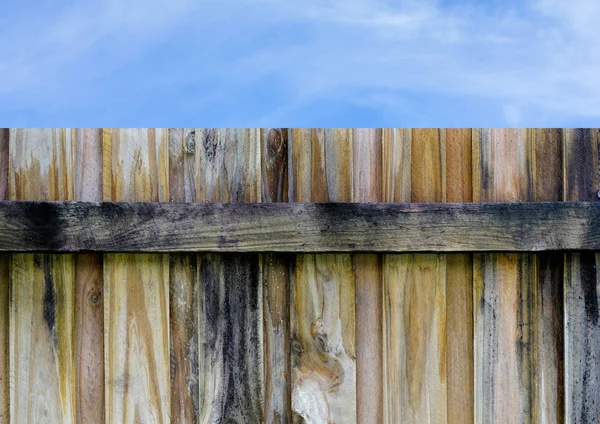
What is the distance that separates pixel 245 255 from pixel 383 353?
54 cm

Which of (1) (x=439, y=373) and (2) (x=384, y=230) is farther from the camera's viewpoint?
(1) (x=439, y=373)

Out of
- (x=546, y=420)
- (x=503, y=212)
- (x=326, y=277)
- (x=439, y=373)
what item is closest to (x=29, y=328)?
(x=326, y=277)

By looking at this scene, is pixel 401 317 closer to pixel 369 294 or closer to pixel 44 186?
pixel 369 294

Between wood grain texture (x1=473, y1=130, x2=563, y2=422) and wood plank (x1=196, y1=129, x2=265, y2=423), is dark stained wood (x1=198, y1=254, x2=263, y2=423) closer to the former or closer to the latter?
wood plank (x1=196, y1=129, x2=265, y2=423)

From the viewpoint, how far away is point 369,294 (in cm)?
166

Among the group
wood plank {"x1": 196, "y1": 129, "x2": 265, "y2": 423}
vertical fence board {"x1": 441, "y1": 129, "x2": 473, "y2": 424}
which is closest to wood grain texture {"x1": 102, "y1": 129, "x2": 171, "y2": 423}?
wood plank {"x1": 196, "y1": 129, "x2": 265, "y2": 423}

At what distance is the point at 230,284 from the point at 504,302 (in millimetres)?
881

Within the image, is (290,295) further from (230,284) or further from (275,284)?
(230,284)

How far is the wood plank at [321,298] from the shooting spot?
5.40 feet

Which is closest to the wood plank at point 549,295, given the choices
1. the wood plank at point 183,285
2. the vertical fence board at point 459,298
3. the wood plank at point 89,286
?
the vertical fence board at point 459,298

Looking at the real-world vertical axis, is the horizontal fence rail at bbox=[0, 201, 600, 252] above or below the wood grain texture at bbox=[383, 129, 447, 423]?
above

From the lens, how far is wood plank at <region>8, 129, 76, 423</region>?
66.4 inches

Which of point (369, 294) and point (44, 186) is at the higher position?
point (44, 186)

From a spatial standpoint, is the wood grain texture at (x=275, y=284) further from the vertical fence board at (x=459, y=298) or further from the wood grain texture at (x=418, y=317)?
the vertical fence board at (x=459, y=298)
